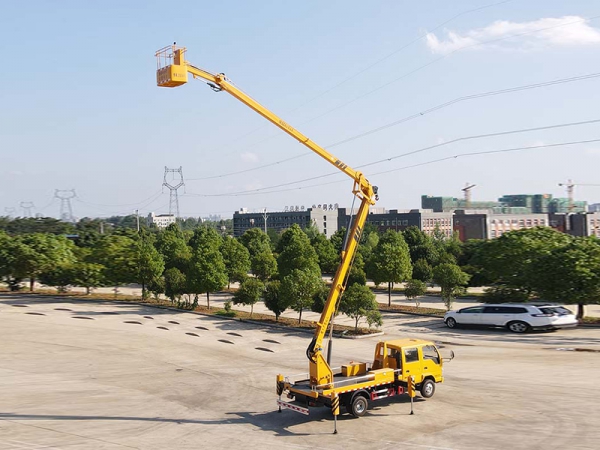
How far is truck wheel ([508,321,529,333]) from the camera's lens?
33.2 meters

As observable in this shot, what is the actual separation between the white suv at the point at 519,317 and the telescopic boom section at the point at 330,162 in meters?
18.3

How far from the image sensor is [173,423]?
Answer: 58.5 ft

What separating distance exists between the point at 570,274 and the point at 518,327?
4534mm

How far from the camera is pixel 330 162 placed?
18.9 meters

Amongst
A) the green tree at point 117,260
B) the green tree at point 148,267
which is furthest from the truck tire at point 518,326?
the green tree at point 117,260

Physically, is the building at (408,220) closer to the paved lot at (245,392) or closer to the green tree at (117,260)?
the green tree at (117,260)

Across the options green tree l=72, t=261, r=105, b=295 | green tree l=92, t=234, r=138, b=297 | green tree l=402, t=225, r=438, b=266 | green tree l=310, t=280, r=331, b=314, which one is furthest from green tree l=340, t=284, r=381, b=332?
green tree l=402, t=225, r=438, b=266

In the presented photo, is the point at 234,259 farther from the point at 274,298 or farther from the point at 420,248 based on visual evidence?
the point at 420,248

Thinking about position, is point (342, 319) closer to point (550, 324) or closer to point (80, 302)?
point (550, 324)

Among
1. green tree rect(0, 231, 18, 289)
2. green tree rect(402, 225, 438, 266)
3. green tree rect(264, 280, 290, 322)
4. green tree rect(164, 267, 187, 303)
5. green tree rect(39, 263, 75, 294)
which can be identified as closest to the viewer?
green tree rect(264, 280, 290, 322)

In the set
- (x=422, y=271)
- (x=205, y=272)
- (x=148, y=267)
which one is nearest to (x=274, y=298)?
(x=205, y=272)

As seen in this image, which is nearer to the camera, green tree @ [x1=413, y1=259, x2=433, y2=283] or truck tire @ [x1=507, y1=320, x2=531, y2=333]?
truck tire @ [x1=507, y1=320, x2=531, y2=333]

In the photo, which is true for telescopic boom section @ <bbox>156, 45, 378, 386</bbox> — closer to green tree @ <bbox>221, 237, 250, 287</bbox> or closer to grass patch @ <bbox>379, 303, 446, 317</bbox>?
grass patch @ <bbox>379, 303, 446, 317</bbox>

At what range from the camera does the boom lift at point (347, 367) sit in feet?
55.7
